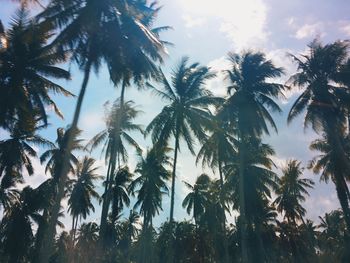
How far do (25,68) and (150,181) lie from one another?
19681mm

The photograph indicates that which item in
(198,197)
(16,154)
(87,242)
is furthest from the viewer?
(87,242)

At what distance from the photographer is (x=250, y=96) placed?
29.3 metres

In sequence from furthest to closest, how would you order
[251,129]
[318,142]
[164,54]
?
A: [318,142]
[251,129]
[164,54]

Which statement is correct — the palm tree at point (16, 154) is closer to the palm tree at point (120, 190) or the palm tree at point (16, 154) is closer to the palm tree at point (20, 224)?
the palm tree at point (20, 224)

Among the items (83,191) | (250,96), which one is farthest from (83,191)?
(250,96)

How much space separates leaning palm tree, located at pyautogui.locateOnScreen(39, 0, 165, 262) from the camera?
754 inches

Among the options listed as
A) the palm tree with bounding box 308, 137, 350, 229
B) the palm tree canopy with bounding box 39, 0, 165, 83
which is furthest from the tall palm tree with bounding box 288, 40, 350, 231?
the palm tree canopy with bounding box 39, 0, 165, 83

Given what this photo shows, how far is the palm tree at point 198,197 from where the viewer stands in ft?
142

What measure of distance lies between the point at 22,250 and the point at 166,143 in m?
15.1

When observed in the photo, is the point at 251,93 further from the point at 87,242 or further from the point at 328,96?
the point at 87,242

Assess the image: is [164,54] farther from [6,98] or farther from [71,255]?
[71,255]

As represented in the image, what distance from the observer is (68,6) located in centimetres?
1966

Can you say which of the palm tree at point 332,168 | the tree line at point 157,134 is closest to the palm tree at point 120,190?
the tree line at point 157,134

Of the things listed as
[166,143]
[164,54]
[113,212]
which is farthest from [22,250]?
[164,54]
